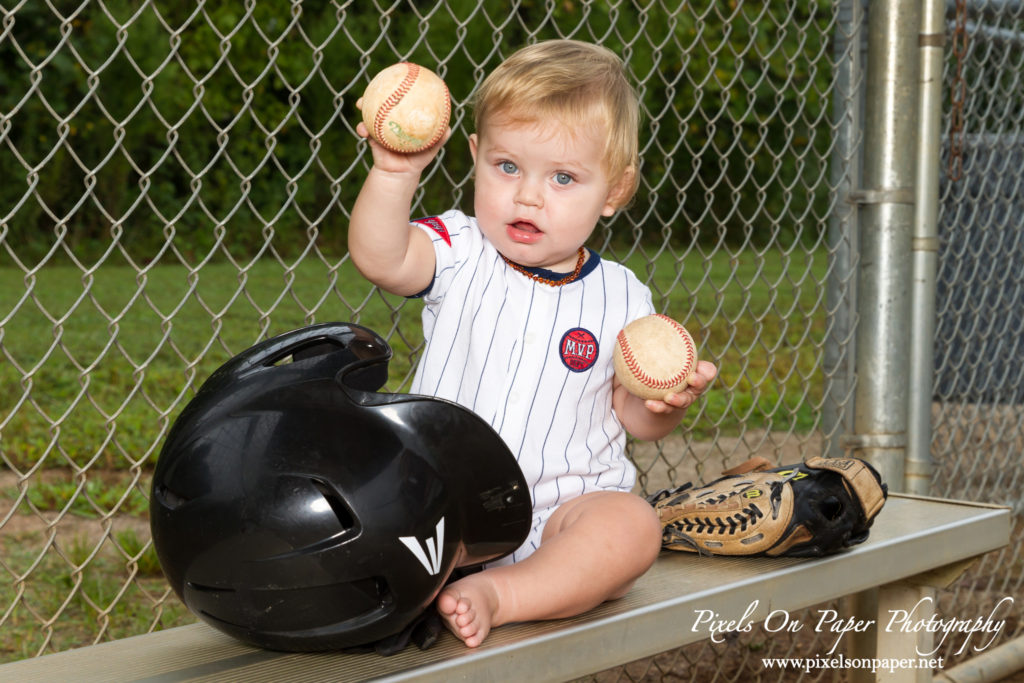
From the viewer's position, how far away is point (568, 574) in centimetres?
179

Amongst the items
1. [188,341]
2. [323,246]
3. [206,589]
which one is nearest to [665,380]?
[206,589]

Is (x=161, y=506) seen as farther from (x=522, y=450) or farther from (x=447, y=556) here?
(x=522, y=450)

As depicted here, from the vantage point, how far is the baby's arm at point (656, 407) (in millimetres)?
1968

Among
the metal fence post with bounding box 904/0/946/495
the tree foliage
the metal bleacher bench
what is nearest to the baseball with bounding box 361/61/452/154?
the metal bleacher bench

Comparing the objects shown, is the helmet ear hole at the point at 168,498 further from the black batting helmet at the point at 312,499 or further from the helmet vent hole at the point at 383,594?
the helmet vent hole at the point at 383,594

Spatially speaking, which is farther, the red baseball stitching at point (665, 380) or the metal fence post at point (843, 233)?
the metal fence post at point (843, 233)

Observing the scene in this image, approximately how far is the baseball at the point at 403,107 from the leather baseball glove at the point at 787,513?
989mm

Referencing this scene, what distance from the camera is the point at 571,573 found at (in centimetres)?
179

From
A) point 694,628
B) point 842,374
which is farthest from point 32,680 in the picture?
point 842,374

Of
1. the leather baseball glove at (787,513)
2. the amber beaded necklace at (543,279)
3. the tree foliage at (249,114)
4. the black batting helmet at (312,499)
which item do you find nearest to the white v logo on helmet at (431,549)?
the black batting helmet at (312,499)

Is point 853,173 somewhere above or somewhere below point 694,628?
above

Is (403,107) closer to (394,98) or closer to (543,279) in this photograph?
(394,98)

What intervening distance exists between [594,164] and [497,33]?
2.08 feet

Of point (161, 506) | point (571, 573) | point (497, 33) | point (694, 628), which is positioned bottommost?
point (694, 628)
